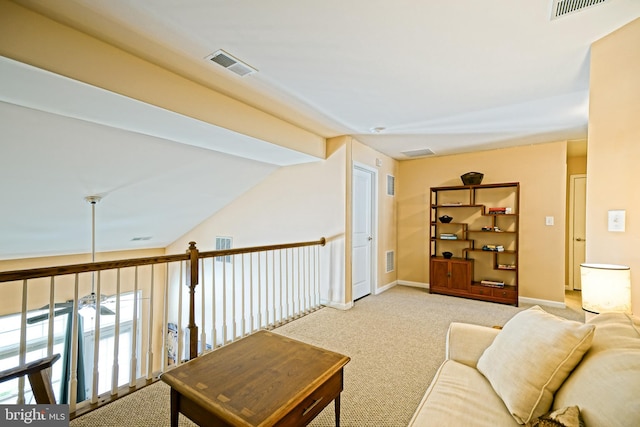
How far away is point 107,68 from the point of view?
1.97 m

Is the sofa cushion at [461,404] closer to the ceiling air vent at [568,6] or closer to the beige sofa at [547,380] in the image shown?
the beige sofa at [547,380]

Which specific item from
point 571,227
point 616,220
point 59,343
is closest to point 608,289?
point 616,220

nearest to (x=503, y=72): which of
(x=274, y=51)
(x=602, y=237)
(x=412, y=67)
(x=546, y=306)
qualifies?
(x=412, y=67)

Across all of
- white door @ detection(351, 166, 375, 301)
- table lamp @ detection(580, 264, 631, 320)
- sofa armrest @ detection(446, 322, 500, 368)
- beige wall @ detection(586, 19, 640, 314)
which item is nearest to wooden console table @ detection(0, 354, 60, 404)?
sofa armrest @ detection(446, 322, 500, 368)

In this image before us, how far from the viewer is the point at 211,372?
4.59 ft

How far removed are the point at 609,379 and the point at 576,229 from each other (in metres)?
5.46

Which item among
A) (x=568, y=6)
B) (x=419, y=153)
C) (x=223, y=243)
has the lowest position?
(x=223, y=243)

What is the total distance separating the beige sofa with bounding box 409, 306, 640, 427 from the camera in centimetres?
91

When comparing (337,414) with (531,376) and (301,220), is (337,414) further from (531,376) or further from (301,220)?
(301,220)

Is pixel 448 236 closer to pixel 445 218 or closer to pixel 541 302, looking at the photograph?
pixel 445 218

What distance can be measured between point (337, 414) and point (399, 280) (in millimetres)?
4243

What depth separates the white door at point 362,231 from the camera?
14.7 ft

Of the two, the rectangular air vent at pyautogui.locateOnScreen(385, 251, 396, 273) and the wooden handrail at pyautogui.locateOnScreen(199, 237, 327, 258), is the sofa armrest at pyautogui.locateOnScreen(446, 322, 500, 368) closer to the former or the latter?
the wooden handrail at pyautogui.locateOnScreen(199, 237, 327, 258)

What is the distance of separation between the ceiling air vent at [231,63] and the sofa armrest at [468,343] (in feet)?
7.97
